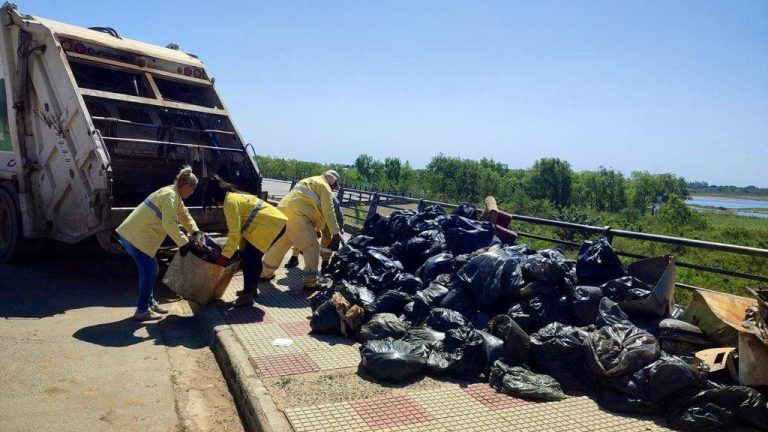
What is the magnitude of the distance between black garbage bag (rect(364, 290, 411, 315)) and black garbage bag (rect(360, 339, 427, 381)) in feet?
2.73

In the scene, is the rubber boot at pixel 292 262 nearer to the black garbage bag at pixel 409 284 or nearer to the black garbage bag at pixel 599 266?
the black garbage bag at pixel 409 284

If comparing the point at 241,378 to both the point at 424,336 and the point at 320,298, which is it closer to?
the point at 424,336

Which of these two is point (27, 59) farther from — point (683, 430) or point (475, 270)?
point (683, 430)

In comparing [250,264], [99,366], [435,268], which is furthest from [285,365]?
[435,268]

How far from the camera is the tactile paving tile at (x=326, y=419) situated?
9.49 ft

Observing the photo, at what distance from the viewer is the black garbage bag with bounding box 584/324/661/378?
3.39 m

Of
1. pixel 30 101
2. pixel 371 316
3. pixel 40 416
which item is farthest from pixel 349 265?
pixel 30 101

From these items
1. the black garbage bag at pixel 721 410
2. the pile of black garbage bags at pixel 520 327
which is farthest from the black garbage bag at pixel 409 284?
the black garbage bag at pixel 721 410

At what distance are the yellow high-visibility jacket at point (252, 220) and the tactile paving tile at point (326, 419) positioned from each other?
7.54 feet

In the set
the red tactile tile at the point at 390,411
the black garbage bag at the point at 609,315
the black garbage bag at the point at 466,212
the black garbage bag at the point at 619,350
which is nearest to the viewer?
the red tactile tile at the point at 390,411

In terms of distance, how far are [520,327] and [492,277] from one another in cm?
61

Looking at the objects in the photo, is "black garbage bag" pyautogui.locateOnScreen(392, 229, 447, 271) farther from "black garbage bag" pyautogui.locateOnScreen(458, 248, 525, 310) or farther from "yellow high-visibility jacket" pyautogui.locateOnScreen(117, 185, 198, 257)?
"yellow high-visibility jacket" pyautogui.locateOnScreen(117, 185, 198, 257)

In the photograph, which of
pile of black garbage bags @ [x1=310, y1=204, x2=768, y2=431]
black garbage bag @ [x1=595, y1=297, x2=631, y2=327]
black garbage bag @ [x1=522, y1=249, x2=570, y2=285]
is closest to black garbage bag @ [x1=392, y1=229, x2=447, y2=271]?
pile of black garbage bags @ [x1=310, y1=204, x2=768, y2=431]

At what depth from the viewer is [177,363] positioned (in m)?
4.16
